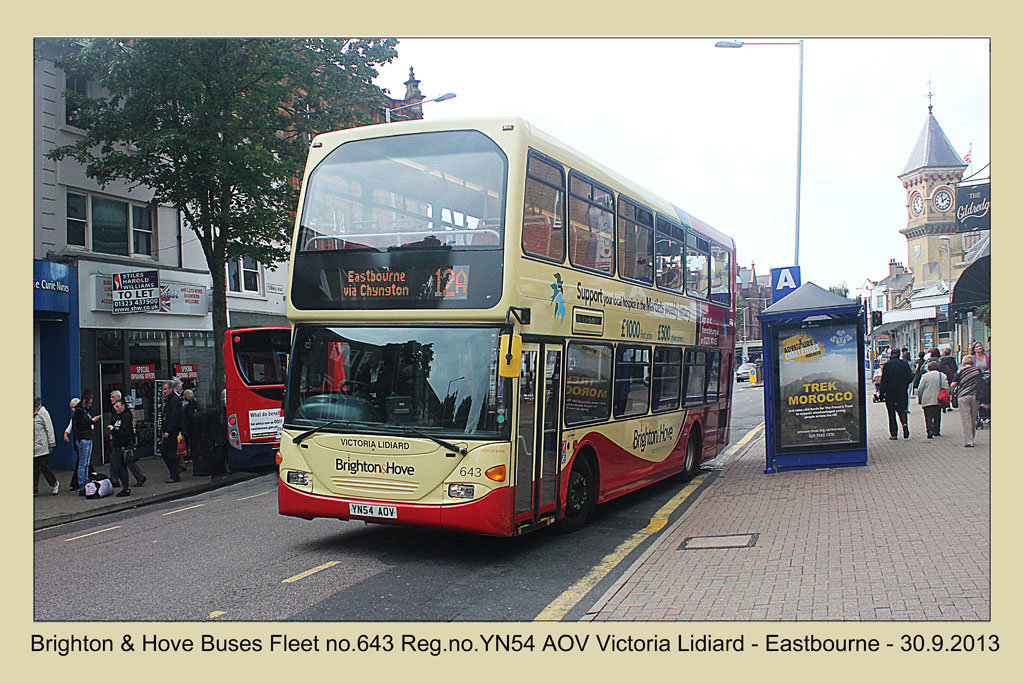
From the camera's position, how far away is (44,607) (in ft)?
23.1

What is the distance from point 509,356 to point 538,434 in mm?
1064

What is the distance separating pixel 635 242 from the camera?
36.2 ft

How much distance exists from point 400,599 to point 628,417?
4.75 meters

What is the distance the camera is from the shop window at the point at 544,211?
8305 millimetres

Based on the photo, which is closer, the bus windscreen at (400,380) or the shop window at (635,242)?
the bus windscreen at (400,380)

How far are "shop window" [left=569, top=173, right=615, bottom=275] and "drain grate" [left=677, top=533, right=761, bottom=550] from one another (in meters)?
3.13

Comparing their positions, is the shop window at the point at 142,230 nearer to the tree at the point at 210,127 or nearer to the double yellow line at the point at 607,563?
the tree at the point at 210,127

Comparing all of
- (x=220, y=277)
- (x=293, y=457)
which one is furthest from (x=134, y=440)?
(x=293, y=457)

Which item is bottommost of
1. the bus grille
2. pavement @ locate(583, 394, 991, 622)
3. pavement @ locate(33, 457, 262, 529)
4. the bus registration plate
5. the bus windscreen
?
pavement @ locate(33, 457, 262, 529)

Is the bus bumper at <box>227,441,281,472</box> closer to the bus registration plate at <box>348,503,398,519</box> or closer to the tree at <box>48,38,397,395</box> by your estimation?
the tree at <box>48,38,397,395</box>

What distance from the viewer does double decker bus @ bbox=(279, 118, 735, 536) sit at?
7949mm

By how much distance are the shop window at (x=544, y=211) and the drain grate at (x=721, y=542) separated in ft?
10.4

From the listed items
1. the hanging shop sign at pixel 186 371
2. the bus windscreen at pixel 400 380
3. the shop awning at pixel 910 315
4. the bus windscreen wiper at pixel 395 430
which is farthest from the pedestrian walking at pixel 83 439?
the shop awning at pixel 910 315

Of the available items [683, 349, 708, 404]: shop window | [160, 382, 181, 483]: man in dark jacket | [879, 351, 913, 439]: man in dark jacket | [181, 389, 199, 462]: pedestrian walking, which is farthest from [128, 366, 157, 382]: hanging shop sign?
[879, 351, 913, 439]: man in dark jacket
